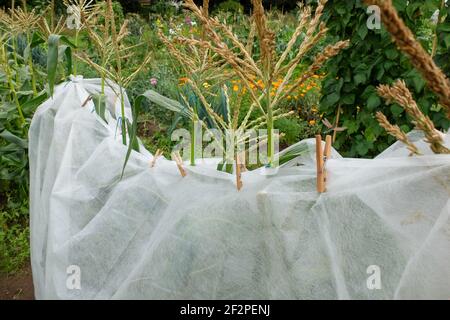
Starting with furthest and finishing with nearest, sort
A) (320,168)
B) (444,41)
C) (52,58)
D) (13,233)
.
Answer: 1. (13,233)
2. (444,41)
3. (52,58)
4. (320,168)

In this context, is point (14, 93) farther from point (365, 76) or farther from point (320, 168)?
point (320, 168)

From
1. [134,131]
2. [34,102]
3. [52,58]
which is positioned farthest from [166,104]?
[34,102]

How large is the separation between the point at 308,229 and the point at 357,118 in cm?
200

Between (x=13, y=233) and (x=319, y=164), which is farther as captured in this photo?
(x=13, y=233)

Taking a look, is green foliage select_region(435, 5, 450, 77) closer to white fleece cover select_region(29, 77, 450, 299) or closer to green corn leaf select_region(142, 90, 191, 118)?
white fleece cover select_region(29, 77, 450, 299)

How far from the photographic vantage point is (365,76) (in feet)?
9.29

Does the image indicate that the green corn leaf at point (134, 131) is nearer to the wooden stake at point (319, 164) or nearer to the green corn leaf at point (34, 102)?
the wooden stake at point (319, 164)

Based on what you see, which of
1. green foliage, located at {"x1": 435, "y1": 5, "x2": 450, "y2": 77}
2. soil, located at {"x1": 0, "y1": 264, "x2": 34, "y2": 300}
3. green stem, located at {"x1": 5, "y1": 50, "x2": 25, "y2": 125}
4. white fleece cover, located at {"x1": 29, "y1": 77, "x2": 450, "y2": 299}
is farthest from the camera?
green stem, located at {"x1": 5, "y1": 50, "x2": 25, "y2": 125}

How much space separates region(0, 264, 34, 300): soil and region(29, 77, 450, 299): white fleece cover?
1151mm

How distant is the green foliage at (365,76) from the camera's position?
268cm

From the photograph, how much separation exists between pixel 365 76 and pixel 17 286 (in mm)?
2226

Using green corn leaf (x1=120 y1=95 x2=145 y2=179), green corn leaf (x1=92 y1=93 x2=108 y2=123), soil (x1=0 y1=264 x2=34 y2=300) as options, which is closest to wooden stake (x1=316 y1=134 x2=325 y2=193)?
green corn leaf (x1=120 y1=95 x2=145 y2=179)

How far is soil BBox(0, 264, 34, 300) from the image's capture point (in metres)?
2.66
